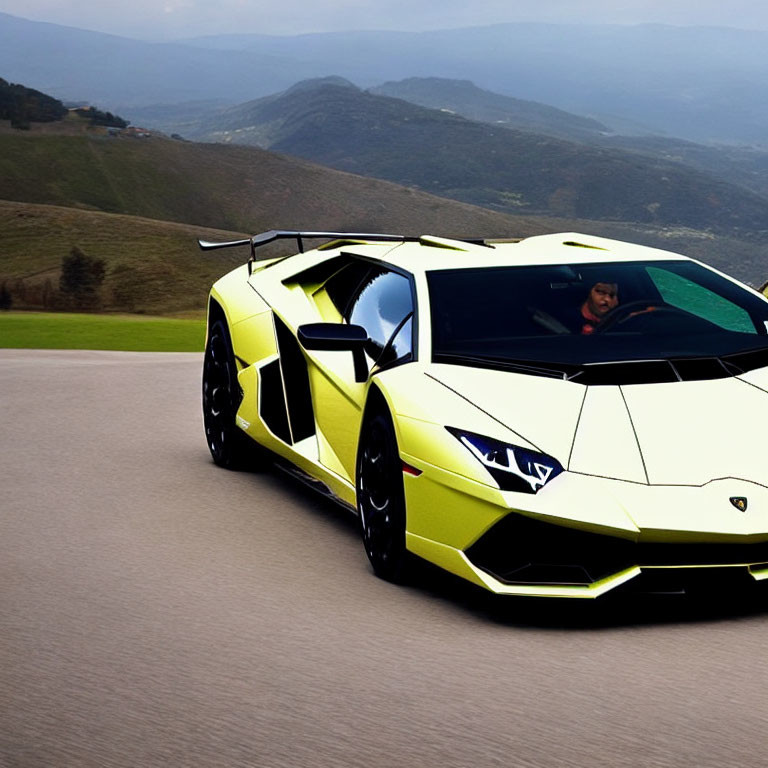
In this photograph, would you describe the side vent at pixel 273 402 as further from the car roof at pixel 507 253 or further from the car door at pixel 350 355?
the car roof at pixel 507 253

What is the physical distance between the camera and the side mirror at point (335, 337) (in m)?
5.53

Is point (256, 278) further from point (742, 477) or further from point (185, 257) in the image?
point (185, 257)

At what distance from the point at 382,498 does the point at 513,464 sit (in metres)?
0.79

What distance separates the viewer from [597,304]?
5707 millimetres

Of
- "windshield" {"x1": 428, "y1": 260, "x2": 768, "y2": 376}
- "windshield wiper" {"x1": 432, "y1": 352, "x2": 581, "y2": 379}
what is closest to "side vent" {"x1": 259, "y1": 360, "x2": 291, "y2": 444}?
"windshield" {"x1": 428, "y1": 260, "x2": 768, "y2": 376}

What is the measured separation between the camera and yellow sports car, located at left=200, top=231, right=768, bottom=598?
4.25m

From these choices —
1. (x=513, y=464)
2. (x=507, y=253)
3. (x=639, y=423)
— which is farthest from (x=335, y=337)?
(x=639, y=423)

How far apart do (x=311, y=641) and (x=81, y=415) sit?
6105mm

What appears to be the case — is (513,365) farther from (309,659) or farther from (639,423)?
(309,659)

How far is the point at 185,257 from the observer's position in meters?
83.4

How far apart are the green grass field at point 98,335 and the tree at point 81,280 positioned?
44.3 m

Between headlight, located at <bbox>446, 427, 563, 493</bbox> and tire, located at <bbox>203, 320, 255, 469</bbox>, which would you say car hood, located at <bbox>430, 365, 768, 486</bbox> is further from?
tire, located at <bbox>203, 320, 255, 469</bbox>

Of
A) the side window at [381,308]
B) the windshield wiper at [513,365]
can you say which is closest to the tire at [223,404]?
the side window at [381,308]

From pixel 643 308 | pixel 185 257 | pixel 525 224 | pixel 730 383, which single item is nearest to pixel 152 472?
pixel 643 308
